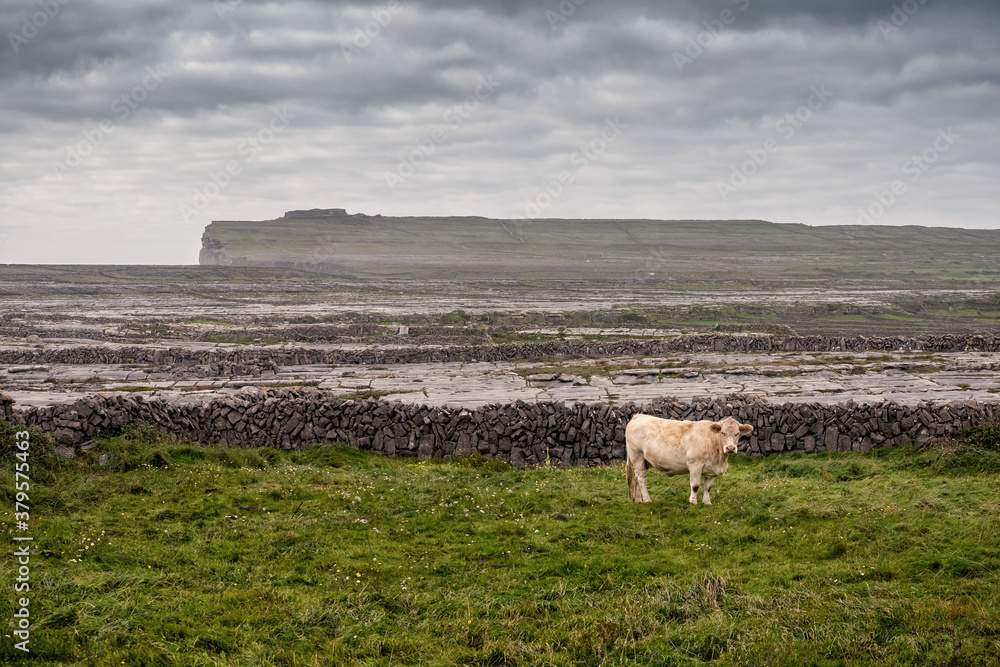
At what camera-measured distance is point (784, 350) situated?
144 feet

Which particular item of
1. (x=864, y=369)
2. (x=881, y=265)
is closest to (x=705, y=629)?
(x=864, y=369)

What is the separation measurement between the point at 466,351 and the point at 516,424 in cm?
2182

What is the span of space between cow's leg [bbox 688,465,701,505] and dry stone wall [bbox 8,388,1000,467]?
6.47 meters

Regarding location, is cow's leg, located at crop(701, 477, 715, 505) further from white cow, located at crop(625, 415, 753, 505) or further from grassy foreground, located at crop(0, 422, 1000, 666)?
grassy foreground, located at crop(0, 422, 1000, 666)

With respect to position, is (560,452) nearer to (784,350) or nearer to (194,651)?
(194,651)

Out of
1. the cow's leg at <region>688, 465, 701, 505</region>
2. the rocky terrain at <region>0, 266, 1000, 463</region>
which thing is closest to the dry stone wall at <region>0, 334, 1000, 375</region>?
the rocky terrain at <region>0, 266, 1000, 463</region>

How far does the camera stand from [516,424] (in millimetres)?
21719

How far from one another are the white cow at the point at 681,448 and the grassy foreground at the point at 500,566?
22.3 inches

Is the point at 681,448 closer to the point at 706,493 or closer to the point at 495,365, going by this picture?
the point at 706,493

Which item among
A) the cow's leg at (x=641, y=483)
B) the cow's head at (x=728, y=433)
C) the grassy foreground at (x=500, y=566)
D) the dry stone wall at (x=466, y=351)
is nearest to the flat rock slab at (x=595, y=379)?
the dry stone wall at (x=466, y=351)

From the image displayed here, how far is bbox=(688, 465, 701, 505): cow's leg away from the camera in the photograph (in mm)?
14688

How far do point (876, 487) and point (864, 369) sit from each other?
69.0 feet

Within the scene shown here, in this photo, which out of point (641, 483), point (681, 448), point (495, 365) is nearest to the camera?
point (681, 448)

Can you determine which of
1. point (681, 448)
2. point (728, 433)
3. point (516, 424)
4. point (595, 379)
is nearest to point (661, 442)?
point (681, 448)
